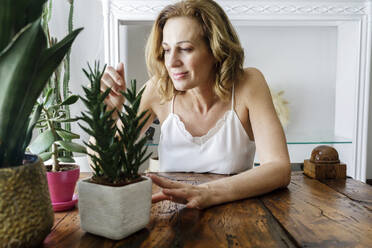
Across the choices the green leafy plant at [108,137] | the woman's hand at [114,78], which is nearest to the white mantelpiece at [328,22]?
the woman's hand at [114,78]

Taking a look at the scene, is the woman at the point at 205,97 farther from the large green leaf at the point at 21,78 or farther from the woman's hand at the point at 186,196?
the large green leaf at the point at 21,78

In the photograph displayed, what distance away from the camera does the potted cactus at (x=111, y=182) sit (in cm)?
56

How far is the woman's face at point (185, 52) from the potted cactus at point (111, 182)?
0.81 meters

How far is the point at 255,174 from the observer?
98cm

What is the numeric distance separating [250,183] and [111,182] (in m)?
0.46

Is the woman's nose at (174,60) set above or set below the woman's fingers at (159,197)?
above

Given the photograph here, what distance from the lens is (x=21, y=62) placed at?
427 millimetres

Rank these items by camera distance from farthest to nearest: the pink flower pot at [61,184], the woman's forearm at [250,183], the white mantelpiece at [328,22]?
the white mantelpiece at [328,22]
the woman's forearm at [250,183]
the pink flower pot at [61,184]

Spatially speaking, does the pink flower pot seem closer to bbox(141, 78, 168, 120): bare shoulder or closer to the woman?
the woman

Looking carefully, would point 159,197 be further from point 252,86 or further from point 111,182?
point 252,86

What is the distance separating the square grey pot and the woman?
27.6 inches

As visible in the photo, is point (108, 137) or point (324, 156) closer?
point (108, 137)

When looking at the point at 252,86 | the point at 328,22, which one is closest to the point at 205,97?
the point at 252,86

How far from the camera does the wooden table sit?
577 millimetres
